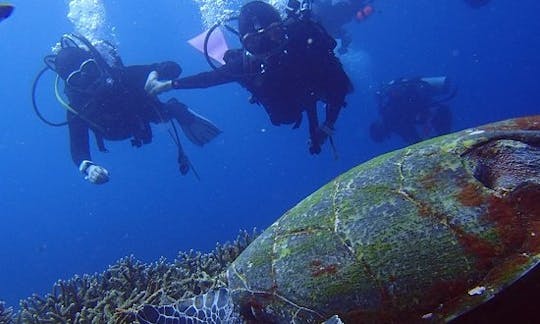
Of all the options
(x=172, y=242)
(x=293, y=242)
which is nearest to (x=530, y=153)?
(x=293, y=242)

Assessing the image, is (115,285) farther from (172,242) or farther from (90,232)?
(90,232)

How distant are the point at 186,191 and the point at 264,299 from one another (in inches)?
2715

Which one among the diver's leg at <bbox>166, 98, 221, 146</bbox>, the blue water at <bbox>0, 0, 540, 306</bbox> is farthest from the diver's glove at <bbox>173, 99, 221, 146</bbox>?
the blue water at <bbox>0, 0, 540, 306</bbox>

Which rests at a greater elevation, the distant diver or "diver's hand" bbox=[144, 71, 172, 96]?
"diver's hand" bbox=[144, 71, 172, 96]

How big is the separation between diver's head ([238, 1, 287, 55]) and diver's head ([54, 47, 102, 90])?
2.46 metres

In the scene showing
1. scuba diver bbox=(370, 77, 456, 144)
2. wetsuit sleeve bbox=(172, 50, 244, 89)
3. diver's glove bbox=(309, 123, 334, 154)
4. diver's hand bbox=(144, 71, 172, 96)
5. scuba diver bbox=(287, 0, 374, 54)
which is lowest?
diver's glove bbox=(309, 123, 334, 154)

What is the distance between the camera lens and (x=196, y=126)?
8.42m

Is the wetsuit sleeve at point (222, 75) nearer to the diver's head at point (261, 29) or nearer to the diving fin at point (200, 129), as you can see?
the diver's head at point (261, 29)

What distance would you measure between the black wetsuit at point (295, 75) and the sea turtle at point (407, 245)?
375 cm

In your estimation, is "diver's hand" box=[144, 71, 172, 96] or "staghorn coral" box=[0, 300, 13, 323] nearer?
"staghorn coral" box=[0, 300, 13, 323]

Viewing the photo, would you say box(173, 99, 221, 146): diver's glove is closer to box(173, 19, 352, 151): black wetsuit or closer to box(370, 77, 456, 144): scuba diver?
box(173, 19, 352, 151): black wetsuit

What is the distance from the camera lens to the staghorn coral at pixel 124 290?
3281mm

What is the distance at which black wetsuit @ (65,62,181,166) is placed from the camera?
6434 millimetres

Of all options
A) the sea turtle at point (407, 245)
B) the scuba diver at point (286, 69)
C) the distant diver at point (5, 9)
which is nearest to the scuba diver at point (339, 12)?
the scuba diver at point (286, 69)
